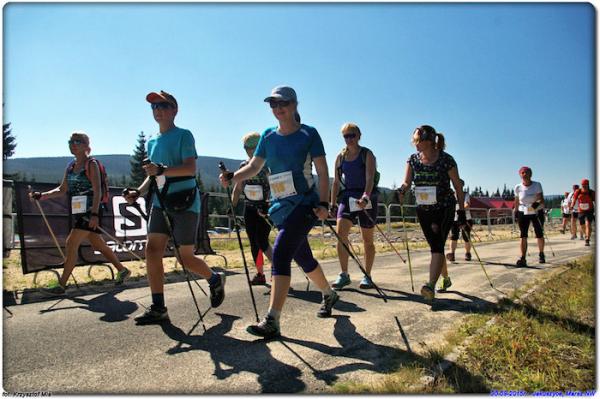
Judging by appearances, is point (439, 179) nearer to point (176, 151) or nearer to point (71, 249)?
point (176, 151)

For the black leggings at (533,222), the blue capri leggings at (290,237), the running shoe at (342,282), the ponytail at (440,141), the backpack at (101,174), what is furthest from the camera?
the black leggings at (533,222)

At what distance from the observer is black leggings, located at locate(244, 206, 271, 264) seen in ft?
18.5

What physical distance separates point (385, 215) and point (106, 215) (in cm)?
1004

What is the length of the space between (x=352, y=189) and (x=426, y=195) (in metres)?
1.11

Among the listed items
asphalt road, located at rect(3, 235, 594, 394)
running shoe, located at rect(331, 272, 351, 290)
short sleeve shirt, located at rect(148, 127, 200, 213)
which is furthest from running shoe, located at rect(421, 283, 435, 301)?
short sleeve shirt, located at rect(148, 127, 200, 213)

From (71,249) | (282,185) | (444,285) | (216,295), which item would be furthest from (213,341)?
(444,285)

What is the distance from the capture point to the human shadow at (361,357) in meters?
2.56

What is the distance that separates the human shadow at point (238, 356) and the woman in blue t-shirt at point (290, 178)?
370mm

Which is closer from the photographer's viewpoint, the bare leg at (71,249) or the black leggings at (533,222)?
the bare leg at (71,249)

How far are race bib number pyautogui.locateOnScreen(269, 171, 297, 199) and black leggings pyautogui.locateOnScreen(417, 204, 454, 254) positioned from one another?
2021 mm

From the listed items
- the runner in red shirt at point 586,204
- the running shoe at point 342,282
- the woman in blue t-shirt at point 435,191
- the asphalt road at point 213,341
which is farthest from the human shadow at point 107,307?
the runner in red shirt at point 586,204

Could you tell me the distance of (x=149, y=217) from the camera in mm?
3932

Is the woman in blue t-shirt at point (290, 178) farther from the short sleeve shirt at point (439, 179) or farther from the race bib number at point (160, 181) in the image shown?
the short sleeve shirt at point (439, 179)

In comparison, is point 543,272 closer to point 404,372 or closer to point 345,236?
point 345,236
